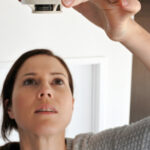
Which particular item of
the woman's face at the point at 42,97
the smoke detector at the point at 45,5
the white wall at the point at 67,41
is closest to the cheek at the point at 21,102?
the woman's face at the point at 42,97

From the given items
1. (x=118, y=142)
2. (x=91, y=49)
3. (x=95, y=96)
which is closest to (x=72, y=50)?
(x=91, y=49)

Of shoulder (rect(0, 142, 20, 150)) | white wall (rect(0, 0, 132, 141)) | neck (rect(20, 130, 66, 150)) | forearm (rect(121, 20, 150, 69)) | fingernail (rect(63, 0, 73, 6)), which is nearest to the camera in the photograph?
fingernail (rect(63, 0, 73, 6))

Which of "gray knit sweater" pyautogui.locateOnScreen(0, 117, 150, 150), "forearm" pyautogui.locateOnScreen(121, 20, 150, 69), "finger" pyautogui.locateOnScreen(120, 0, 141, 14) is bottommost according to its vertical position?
"gray knit sweater" pyautogui.locateOnScreen(0, 117, 150, 150)

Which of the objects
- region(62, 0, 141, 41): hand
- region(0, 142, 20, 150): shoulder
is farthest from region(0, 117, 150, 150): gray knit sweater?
region(62, 0, 141, 41): hand

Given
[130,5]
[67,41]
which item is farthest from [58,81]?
[67,41]

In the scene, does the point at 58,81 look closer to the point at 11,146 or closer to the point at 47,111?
the point at 47,111

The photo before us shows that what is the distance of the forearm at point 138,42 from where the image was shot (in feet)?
2.15

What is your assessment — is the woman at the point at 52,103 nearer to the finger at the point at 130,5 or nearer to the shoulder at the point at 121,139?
the shoulder at the point at 121,139

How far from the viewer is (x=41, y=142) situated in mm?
771

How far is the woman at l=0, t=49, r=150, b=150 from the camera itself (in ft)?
2.41

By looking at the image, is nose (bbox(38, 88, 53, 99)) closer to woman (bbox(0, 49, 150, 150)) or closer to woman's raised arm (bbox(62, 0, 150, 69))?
woman (bbox(0, 49, 150, 150))

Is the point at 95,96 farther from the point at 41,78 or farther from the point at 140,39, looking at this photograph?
the point at 140,39

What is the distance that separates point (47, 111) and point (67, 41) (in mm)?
681

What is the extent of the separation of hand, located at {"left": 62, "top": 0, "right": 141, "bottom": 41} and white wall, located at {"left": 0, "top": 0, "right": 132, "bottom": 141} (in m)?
0.62
